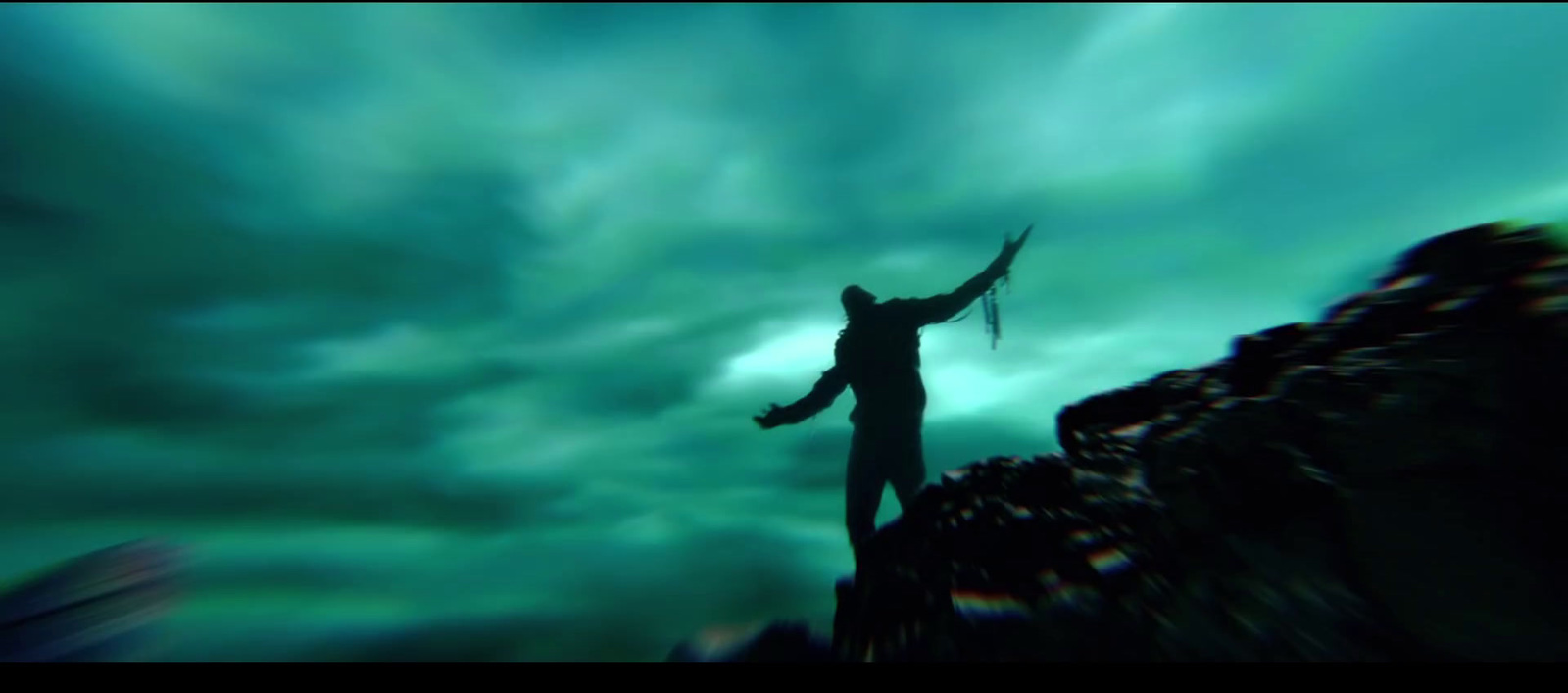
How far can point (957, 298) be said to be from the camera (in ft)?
19.0

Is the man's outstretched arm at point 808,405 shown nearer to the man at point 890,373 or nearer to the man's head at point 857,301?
the man at point 890,373

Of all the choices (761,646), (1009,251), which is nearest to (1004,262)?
(1009,251)

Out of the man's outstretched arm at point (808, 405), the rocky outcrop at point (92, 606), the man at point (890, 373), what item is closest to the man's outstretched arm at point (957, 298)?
the man at point (890, 373)

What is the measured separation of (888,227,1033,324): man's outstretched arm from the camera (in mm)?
→ 5734

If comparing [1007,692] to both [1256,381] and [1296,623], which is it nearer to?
[1296,623]

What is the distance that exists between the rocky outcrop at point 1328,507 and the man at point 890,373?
357 cm

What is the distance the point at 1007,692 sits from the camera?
1.06m

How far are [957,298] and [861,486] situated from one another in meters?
2.10

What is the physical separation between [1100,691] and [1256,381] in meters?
1.23

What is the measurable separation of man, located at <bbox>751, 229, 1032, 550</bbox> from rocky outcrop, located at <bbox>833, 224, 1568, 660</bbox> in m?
3.57

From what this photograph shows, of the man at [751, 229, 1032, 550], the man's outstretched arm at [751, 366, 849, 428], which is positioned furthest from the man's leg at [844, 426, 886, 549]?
the man's outstretched arm at [751, 366, 849, 428]

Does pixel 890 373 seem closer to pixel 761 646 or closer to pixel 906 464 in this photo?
pixel 906 464

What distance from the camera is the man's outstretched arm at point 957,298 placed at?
5734 millimetres

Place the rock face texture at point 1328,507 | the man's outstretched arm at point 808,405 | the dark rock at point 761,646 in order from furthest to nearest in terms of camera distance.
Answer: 1. the man's outstretched arm at point 808,405
2. the dark rock at point 761,646
3. the rock face texture at point 1328,507
